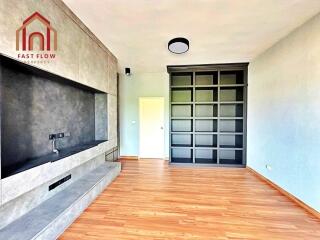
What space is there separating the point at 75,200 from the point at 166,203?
1.25m

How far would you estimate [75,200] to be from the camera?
7.48 ft

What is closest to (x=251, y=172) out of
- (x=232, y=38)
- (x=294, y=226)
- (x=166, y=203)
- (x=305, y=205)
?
(x=305, y=205)

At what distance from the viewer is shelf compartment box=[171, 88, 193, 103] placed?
5.12 meters

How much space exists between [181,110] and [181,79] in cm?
87

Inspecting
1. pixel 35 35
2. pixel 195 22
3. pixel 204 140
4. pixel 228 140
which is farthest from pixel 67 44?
pixel 228 140

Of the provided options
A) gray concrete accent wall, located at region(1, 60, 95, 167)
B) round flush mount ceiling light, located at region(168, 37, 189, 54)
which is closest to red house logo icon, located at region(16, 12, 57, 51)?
gray concrete accent wall, located at region(1, 60, 95, 167)

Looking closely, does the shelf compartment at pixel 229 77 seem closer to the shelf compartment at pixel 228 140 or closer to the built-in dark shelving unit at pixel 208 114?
the built-in dark shelving unit at pixel 208 114

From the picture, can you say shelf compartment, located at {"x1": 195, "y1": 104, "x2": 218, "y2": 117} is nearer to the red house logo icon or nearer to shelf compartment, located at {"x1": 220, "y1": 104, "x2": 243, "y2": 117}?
shelf compartment, located at {"x1": 220, "y1": 104, "x2": 243, "y2": 117}

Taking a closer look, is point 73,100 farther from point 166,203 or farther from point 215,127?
point 215,127

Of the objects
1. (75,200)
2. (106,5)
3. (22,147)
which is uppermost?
(106,5)

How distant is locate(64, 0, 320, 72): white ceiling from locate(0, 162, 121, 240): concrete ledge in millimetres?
2389

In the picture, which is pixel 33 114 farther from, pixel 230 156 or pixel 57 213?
pixel 230 156

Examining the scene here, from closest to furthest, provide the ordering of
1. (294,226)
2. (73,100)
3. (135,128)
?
(294,226), (73,100), (135,128)

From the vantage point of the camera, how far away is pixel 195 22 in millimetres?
2570
